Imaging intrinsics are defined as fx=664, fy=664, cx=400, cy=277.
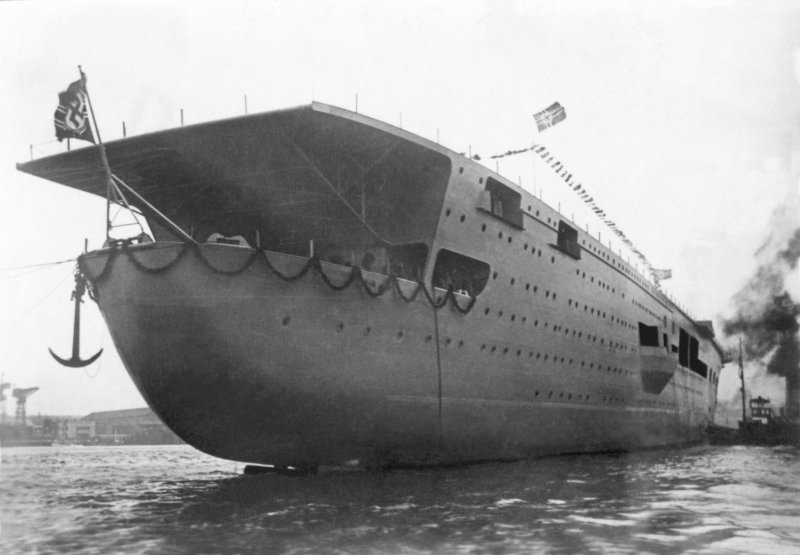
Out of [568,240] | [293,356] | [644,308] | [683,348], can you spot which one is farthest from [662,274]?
[293,356]

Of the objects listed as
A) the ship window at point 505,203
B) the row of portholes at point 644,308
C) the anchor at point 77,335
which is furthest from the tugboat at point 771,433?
the anchor at point 77,335

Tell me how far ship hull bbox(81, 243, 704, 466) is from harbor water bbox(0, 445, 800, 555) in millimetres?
743

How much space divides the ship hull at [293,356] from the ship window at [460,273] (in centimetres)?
77

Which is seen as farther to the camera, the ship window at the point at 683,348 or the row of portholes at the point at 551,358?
the ship window at the point at 683,348

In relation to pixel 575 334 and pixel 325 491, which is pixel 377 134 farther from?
pixel 575 334

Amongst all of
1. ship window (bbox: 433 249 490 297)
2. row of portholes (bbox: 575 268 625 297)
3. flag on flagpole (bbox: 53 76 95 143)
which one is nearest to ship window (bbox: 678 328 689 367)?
row of portholes (bbox: 575 268 625 297)

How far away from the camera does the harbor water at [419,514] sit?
6.85 m

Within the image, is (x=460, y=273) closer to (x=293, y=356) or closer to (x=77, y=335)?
(x=293, y=356)

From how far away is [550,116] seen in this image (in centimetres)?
1625

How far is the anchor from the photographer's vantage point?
1109 cm

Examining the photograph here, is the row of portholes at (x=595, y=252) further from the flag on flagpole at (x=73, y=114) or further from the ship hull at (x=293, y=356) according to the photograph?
the flag on flagpole at (x=73, y=114)

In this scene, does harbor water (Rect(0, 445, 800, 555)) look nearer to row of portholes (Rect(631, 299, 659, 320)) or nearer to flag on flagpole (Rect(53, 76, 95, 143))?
flag on flagpole (Rect(53, 76, 95, 143))

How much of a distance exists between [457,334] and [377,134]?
4.51 metres

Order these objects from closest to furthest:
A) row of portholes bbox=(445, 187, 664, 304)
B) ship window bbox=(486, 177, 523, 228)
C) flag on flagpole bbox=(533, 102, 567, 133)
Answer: row of portholes bbox=(445, 187, 664, 304), ship window bbox=(486, 177, 523, 228), flag on flagpole bbox=(533, 102, 567, 133)
